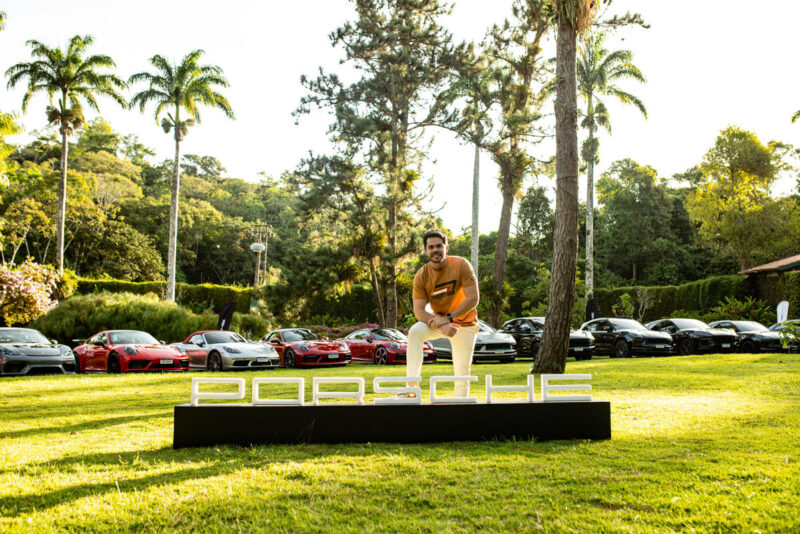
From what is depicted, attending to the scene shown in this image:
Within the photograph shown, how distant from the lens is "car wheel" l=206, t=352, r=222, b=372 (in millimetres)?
17891

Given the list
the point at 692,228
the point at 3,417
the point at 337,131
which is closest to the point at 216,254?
the point at 337,131

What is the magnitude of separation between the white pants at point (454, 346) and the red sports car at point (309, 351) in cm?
1368

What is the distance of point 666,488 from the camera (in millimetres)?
3943

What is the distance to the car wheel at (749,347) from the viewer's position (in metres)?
21.2

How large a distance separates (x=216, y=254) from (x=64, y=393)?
47.0 m

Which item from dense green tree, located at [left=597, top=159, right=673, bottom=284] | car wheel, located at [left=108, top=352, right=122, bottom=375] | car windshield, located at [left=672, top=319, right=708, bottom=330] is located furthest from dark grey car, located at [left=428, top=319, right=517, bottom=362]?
dense green tree, located at [left=597, top=159, right=673, bottom=284]

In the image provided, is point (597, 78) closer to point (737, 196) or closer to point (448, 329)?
point (737, 196)

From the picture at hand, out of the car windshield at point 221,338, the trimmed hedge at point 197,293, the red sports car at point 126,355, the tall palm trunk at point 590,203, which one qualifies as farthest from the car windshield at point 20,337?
the tall palm trunk at point 590,203

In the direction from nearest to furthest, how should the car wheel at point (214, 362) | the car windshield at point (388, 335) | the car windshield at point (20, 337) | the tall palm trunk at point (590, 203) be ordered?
the car windshield at point (20, 337)
the car wheel at point (214, 362)
the car windshield at point (388, 335)
the tall palm trunk at point (590, 203)

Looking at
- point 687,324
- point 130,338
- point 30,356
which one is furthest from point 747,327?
point 30,356

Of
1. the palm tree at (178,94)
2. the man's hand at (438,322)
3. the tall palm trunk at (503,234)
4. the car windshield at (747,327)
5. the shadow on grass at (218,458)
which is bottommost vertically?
the shadow on grass at (218,458)

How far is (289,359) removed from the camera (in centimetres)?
1959

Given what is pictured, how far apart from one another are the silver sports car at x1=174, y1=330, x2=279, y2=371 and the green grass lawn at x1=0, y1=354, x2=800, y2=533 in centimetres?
1075

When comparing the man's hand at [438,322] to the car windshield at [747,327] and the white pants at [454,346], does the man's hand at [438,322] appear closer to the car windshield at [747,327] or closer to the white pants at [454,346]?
the white pants at [454,346]
